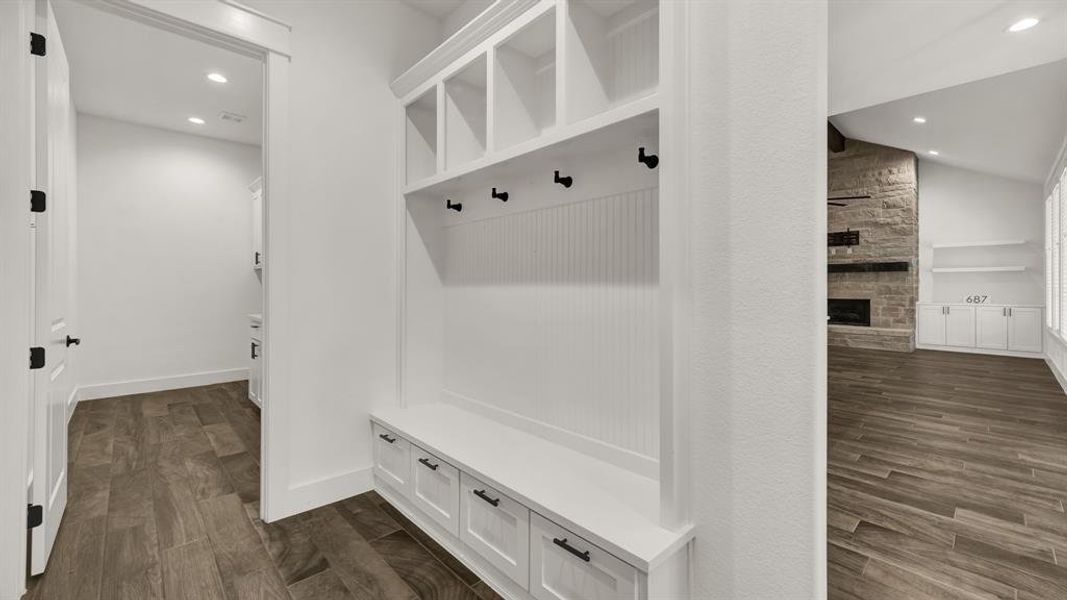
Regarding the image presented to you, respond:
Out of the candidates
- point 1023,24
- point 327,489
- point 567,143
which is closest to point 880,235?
point 1023,24

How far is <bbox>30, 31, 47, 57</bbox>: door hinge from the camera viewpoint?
1.72 m

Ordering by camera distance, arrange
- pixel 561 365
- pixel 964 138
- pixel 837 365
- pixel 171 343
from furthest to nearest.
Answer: pixel 837 365, pixel 964 138, pixel 171 343, pixel 561 365

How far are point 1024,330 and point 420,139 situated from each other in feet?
30.2

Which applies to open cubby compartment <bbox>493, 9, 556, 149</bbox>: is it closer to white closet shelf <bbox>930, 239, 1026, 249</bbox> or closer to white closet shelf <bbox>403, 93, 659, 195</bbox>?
white closet shelf <bbox>403, 93, 659, 195</bbox>

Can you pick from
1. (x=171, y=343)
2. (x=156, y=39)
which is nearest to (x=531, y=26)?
(x=156, y=39)

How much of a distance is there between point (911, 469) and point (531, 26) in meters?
3.30

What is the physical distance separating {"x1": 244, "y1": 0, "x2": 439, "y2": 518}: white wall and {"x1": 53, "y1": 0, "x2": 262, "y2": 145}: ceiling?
1283 millimetres

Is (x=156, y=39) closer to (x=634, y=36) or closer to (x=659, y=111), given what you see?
(x=634, y=36)

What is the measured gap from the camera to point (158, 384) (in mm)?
4918

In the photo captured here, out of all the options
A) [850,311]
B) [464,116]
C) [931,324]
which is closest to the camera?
[464,116]

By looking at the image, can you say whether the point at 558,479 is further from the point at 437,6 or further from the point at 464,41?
the point at 437,6

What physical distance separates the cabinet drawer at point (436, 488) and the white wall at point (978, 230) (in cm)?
932

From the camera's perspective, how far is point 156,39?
10.4 feet

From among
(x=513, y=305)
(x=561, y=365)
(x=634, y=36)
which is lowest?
(x=561, y=365)
